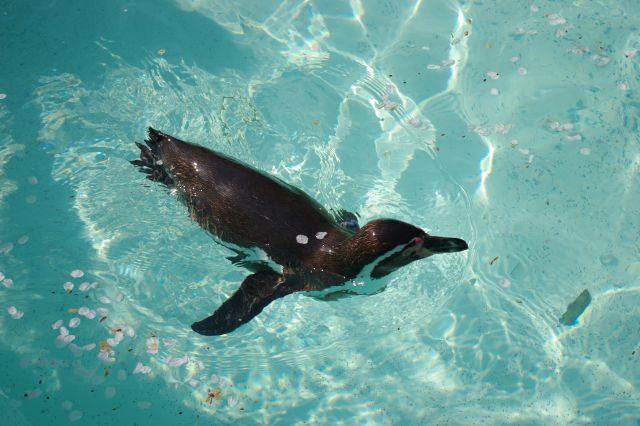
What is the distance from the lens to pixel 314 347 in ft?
16.3

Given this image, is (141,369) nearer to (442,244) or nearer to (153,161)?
(153,161)

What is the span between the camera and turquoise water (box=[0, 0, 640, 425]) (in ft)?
16.0

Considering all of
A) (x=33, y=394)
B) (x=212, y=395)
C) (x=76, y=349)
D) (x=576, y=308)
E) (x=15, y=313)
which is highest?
(x=576, y=308)

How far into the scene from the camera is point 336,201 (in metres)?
5.45

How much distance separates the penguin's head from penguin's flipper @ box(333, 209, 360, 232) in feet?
3.62

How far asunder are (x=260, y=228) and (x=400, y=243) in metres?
1.19

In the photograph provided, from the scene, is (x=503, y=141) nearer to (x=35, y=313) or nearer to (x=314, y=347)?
(x=314, y=347)

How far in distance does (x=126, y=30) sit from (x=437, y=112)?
3.82m

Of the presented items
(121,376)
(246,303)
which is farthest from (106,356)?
(246,303)

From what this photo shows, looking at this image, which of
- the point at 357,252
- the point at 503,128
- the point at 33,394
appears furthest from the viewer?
the point at 503,128

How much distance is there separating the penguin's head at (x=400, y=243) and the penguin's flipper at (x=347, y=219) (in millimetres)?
1102

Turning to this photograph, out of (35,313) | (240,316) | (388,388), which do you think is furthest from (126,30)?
(388,388)

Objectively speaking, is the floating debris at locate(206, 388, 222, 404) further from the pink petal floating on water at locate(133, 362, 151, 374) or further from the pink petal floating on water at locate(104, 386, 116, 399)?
the pink petal floating on water at locate(104, 386, 116, 399)

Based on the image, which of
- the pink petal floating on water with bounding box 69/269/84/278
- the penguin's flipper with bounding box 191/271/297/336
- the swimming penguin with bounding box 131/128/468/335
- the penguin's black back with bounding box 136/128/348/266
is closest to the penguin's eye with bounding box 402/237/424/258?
the swimming penguin with bounding box 131/128/468/335
